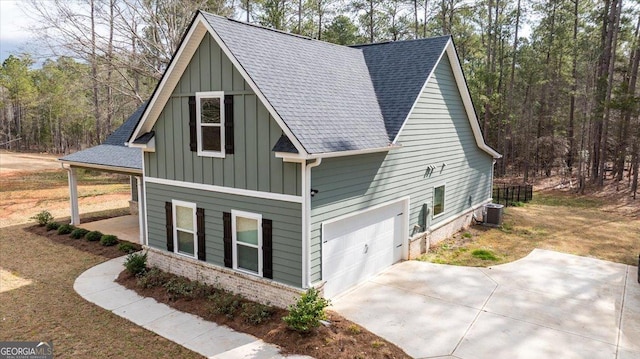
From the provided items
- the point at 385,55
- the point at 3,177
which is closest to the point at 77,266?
the point at 385,55

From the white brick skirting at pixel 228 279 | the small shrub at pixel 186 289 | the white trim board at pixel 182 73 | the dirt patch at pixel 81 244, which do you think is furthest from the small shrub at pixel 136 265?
the white trim board at pixel 182 73

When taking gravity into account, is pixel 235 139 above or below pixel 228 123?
below

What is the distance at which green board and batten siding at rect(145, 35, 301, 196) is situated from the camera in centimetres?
866

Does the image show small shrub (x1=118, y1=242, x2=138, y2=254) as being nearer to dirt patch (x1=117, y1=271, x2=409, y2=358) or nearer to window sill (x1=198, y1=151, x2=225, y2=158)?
dirt patch (x1=117, y1=271, x2=409, y2=358)

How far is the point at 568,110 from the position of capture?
31766 millimetres

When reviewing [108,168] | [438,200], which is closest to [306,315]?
[438,200]

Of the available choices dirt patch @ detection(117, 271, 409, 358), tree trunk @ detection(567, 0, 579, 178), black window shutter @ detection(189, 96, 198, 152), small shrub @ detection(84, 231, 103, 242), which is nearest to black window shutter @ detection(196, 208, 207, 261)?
dirt patch @ detection(117, 271, 409, 358)

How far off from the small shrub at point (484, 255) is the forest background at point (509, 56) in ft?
45.3

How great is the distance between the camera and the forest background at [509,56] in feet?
77.7

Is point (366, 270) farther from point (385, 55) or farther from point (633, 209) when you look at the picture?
point (633, 209)

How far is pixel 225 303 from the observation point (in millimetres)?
9117

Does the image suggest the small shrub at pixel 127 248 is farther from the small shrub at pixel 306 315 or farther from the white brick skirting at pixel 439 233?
the white brick skirting at pixel 439 233

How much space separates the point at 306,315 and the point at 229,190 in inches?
135

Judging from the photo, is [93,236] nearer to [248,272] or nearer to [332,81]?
[248,272]
